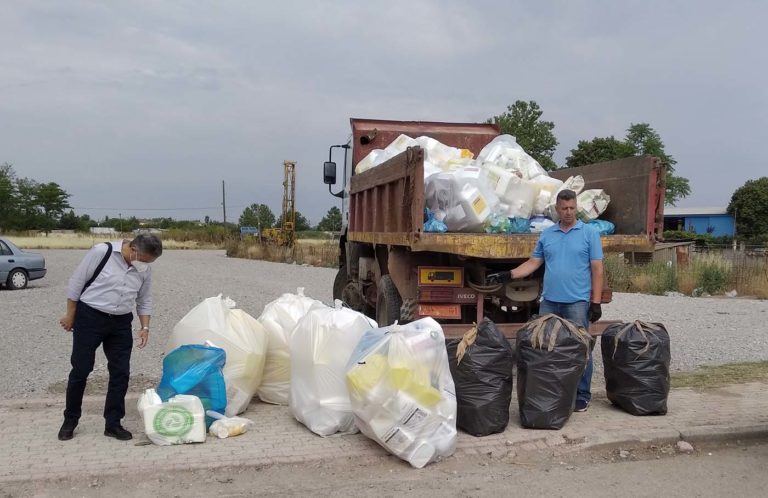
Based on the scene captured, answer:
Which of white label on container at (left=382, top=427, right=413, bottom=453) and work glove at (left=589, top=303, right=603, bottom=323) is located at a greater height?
work glove at (left=589, top=303, right=603, bottom=323)

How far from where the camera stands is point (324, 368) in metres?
4.79

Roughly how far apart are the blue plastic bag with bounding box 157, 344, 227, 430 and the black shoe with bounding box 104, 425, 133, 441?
0.33 m

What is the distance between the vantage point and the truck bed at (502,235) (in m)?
5.68

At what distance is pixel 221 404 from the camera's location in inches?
189

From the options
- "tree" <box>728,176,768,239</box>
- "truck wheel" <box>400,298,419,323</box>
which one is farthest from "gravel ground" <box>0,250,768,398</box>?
"tree" <box>728,176,768,239</box>

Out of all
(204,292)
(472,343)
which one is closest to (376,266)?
(472,343)

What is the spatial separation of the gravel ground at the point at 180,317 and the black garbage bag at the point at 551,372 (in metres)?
2.13

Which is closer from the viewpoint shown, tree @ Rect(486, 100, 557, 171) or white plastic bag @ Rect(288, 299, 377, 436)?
white plastic bag @ Rect(288, 299, 377, 436)

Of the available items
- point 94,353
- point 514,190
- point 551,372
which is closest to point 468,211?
point 514,190

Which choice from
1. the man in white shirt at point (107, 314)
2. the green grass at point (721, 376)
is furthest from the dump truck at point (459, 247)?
the man in white shirt at point (107, 314)

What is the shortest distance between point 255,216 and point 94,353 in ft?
250

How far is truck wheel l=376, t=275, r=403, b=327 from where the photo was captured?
22.3 ft

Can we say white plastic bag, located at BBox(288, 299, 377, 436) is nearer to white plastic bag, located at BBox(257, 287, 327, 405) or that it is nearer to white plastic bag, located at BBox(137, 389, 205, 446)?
white plastic bag, located at BBox(257, 287, 327, 405)

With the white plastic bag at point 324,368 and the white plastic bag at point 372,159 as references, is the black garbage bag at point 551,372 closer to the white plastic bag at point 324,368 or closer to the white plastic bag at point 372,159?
the white plastic bag at point 324,368
